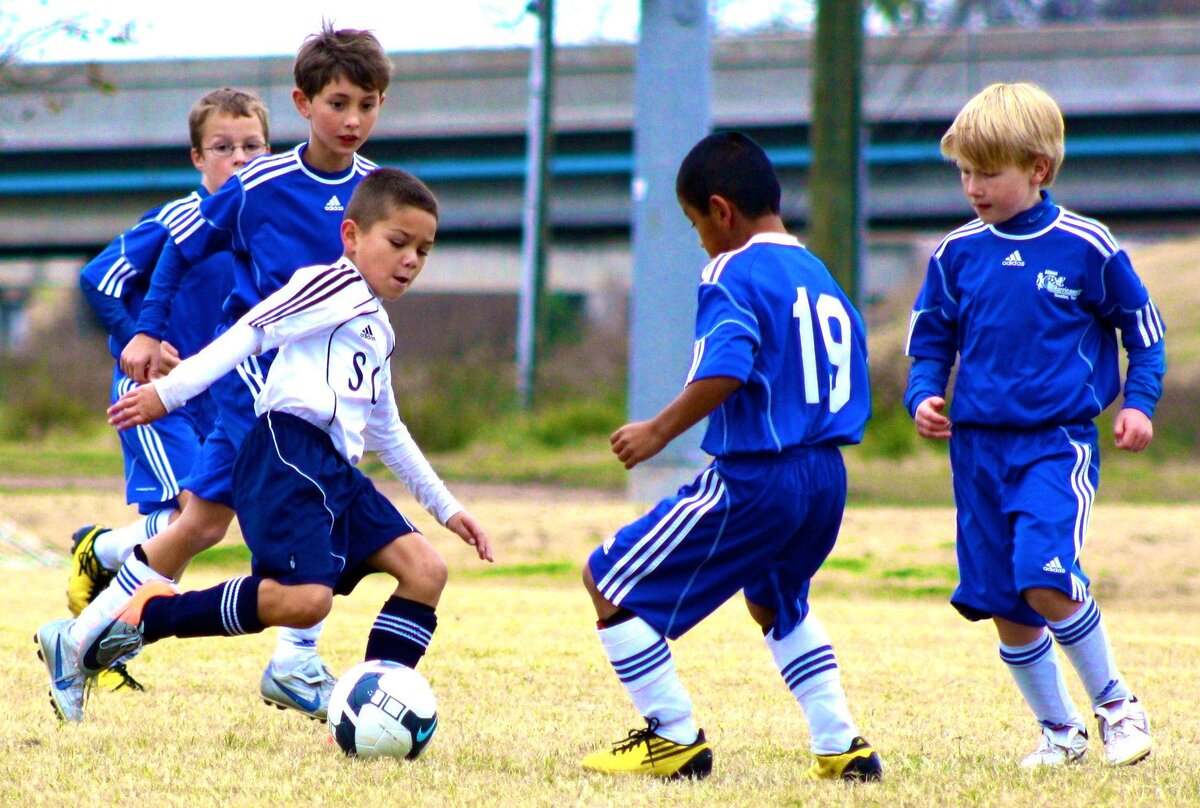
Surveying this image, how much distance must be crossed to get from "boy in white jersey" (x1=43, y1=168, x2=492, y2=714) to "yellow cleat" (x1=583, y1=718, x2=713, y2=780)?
648mm

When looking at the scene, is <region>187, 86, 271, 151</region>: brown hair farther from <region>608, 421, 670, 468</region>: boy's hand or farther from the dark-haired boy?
<region>608, 421, 670, 468</region>: boy's hand

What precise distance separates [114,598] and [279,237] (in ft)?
Result: 3.85

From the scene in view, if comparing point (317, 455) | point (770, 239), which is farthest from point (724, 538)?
point (317, 455)

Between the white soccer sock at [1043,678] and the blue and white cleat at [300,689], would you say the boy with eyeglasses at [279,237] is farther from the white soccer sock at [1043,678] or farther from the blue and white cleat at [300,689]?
the white soccer sock at [1043,678]

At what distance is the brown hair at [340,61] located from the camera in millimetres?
4852

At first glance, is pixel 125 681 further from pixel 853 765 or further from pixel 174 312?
pixel 853 765

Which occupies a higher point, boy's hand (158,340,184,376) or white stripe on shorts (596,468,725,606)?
boy's hand (158,340,184,376)

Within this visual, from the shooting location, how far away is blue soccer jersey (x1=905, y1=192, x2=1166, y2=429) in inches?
173

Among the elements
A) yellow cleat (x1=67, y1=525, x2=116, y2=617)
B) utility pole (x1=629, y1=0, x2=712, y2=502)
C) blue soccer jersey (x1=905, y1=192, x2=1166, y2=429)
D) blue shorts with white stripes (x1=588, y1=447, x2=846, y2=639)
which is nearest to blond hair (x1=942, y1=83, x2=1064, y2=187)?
blue soccer jersey (x1=905, y1=192, x2=1166, y2=429)

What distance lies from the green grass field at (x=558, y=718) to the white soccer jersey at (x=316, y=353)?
2.98 feet

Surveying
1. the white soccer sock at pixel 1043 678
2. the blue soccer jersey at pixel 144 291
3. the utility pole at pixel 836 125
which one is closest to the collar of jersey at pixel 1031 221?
the white soccer sock at pixel 1043 678

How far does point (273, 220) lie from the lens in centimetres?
496

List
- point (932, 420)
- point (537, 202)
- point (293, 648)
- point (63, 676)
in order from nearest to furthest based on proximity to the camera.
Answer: point (932, 420), point (63, 676), point (293, 648), point (537, 202)

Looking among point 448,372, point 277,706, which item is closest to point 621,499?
point 448,372
